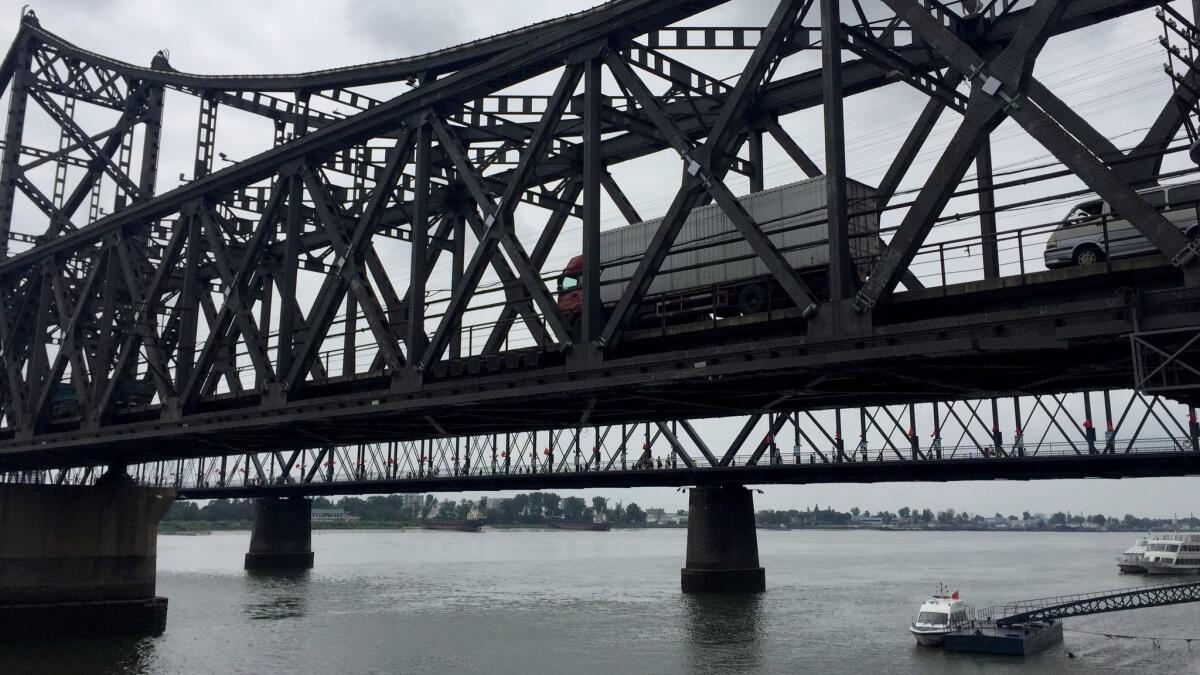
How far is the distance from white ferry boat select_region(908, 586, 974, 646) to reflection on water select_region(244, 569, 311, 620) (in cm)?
3787

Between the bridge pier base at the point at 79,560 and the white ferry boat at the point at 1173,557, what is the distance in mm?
95459

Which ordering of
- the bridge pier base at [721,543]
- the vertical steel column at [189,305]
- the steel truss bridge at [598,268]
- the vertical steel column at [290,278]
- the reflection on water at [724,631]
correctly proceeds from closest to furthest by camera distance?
the steel truss bridge at [598,268] → the vertical steel column at [290,278] → the vertical steel column at [189,305] → the reflection on water at [724,631] → the bridge pier base at [721,543]

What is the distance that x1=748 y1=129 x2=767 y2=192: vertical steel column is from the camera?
2777cm

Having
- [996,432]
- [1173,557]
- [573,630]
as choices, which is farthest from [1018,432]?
[1173,557]

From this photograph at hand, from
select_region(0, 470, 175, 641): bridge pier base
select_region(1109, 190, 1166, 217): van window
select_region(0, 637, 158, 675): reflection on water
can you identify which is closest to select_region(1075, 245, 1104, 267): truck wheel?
select_region(1109, 190, 1166, 217): van window

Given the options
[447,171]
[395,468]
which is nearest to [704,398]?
[447,171]

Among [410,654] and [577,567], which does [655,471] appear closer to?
[410,654]

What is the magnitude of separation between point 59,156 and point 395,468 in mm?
46813

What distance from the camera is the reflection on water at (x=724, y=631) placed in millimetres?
45281

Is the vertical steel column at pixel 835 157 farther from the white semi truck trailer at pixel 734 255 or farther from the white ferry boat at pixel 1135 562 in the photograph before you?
the white ferry boat at pixel 1135 562

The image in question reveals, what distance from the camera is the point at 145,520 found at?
5028 centimetres

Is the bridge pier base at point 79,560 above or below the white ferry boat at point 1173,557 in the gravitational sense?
above

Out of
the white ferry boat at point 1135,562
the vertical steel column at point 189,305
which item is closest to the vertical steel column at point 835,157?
the vertical steel column at point 189,305

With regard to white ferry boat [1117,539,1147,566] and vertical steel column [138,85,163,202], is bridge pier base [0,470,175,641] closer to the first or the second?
vertical steel column [138,85,163,202]
